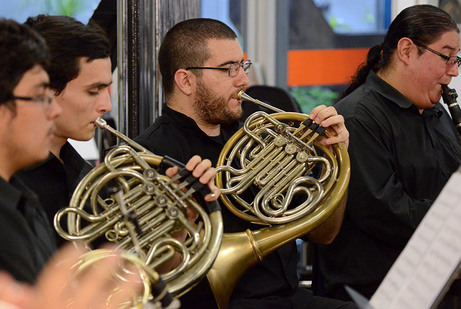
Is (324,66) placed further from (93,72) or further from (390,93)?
(93,72)

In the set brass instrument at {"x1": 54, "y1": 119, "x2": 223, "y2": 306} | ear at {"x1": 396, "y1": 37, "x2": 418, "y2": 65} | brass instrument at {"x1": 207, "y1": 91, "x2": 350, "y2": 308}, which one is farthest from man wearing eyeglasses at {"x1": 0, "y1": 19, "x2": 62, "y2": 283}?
ear at {"x1": 396, "y1": 37, "x2": 418, "y2": 65}

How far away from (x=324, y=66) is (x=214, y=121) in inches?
133

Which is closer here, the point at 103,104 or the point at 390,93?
the point at 103,104

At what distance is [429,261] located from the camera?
1.07 metres

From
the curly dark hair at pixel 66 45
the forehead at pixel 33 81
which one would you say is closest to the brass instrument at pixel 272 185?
the curly dark hair at pixel 66 45

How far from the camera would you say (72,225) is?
4.64 feet

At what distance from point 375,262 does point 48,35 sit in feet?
4.57

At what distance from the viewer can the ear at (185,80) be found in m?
2.08

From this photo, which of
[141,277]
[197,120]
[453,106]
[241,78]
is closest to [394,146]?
[453,106]

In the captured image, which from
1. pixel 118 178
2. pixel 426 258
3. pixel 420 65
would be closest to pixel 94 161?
pixel 118 178

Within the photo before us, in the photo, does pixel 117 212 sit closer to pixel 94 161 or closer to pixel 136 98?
pixel 136 98

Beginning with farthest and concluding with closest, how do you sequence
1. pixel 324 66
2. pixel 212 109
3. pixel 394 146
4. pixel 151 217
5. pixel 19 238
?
pixel 324 66
pixel 394 146
pixel 212 109
pixel 151 217
pixel 19 238

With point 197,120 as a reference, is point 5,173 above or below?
above

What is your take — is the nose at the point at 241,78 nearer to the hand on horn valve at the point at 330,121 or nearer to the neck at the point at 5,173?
the hand on horn valve at the point at 330,121
